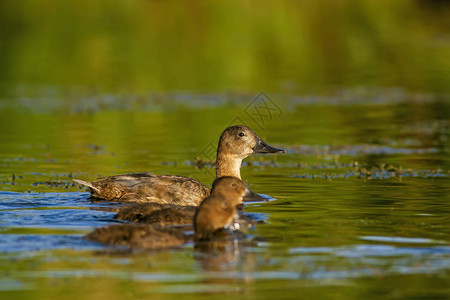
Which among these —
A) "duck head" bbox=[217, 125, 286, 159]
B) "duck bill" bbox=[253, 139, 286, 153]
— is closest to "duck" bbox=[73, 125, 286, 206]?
"duck head" bbox=[217, 125, 286, 159]

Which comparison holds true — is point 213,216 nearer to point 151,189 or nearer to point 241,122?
A: point 151,189

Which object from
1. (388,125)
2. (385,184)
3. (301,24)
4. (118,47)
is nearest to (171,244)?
(385,184)

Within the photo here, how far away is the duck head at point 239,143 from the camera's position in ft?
43.0

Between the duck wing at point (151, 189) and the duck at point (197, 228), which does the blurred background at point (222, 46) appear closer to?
the duck wing at point (151, 189)

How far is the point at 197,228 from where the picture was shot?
31.7 ft

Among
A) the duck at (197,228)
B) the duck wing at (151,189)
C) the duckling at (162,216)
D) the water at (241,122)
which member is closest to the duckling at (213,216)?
the duck at (197,228)

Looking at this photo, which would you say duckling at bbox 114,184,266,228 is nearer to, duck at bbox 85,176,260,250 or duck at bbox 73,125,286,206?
duck at bbox 85,176,260,250

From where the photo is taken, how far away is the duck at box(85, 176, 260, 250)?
9.06 m

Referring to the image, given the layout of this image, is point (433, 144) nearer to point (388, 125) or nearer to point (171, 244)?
point (388, 125)

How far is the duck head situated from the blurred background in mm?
14132

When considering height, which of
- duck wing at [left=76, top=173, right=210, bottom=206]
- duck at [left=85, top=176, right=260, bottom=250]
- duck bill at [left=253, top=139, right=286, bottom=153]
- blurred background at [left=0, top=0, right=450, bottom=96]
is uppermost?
blurred background at [left=0, top=0, right=450, bottom=96]

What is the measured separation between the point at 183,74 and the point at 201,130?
11454mm

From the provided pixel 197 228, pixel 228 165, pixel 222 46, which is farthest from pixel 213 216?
pixel 222 46

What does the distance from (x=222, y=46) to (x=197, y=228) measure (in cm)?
2772
